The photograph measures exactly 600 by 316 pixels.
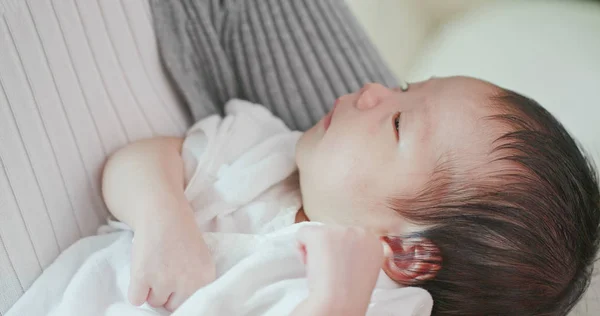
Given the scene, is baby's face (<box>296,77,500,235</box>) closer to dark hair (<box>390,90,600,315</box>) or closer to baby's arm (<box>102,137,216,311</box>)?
dark hair (<box>390,90,600,315</box>)

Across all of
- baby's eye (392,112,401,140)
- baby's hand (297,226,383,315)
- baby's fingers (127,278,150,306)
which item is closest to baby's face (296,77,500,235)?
baby's eye (392,112,401,140)

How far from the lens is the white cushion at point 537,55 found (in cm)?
97

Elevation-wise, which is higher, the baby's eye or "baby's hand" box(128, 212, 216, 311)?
the baby's eye

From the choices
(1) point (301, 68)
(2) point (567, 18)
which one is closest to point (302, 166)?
(1) point (301, 68)

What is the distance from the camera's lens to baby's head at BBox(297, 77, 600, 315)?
0.63m

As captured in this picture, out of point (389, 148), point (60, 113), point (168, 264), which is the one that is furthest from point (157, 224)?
point (389, 148)

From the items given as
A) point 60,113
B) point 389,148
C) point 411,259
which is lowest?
point 411,259

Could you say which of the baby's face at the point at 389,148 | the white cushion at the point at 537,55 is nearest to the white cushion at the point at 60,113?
the baby's face at the point at 389,148

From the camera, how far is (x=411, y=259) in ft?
Result: 2.13

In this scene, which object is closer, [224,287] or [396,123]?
[224,287]

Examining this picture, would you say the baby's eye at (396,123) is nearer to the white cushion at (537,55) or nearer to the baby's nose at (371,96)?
the baby's nose at (371,96)

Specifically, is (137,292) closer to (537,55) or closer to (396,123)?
(396,123)

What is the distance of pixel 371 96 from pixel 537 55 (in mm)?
510

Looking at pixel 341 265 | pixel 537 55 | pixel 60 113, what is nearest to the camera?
pixel 341 265
